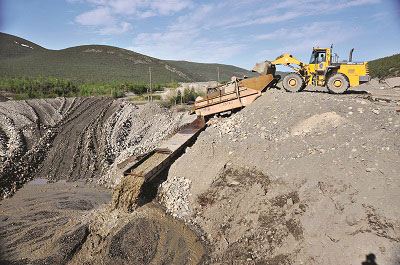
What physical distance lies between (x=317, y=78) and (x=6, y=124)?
1498 cm

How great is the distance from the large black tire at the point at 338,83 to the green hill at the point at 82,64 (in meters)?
42.4

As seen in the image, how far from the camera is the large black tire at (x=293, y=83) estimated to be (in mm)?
10250

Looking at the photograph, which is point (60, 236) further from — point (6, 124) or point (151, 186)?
point (6, 124)

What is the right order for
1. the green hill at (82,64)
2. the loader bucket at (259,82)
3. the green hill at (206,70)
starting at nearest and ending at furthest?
the loader bucket at (259,82) < the green hill at (82,64) < the green hill at (206,70)

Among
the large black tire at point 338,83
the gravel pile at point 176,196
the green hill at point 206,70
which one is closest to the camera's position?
the gravel pile at point 176,196

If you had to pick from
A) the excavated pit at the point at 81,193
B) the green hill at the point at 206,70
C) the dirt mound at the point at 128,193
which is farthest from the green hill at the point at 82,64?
the dirt mound at the point at 128,193

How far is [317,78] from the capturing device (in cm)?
1042

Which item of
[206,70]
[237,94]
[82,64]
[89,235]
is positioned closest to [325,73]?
[237,94]

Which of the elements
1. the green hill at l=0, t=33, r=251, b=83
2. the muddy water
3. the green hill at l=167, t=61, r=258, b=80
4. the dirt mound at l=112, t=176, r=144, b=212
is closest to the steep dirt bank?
the muddy water

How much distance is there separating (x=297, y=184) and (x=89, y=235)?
4917 millimetres

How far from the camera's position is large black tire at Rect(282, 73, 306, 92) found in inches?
404

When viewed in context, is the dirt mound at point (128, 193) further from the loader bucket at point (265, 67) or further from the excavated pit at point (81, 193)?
the loader bucket at point (265, 67)

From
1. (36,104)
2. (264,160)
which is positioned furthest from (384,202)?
(36,104)

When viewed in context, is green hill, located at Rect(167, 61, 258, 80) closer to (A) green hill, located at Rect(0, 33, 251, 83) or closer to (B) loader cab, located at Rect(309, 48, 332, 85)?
(A) green hill, located at Rect(0, 33, 251, 83)
